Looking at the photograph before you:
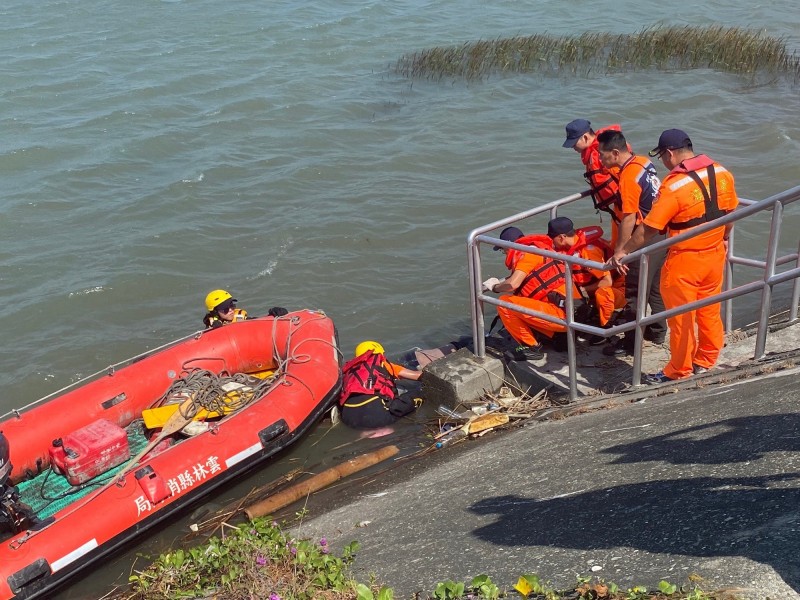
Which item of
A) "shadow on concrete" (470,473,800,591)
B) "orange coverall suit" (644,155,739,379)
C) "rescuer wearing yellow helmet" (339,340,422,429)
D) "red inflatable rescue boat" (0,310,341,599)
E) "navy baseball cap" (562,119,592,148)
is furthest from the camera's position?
"rescuer wearing yellow helmet" (339,340,422,429)

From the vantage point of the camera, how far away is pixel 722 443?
4.46m

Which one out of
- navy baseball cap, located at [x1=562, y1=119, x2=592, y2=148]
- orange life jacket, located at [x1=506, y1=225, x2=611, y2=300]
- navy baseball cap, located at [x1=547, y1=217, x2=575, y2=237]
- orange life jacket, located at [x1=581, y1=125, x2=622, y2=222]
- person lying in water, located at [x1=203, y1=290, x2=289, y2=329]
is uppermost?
navy baseball cap, located at [x1=562, y1=119, x2=592, y2=148]

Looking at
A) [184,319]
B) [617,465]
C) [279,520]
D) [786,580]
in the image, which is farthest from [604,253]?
[184,319]

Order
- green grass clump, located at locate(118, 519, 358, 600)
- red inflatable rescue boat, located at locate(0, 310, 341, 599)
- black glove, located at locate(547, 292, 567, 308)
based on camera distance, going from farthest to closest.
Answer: black glove, located at locate(547, 292, 567, 308)
red inflatable rescue boat, located at locate(0, 310, 341, 599)
green grass clump, located at locate(118, 519, 358, 600)

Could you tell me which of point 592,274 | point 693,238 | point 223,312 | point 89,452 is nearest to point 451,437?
point 592,274

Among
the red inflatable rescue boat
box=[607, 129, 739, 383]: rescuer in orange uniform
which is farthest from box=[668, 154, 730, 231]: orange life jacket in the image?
the red inflatable rescue boat

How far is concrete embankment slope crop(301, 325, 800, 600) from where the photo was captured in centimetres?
362

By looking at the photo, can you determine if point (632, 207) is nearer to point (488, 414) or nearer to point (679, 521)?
point (488, 414)

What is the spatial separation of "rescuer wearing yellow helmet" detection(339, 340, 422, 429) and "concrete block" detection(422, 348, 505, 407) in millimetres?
380

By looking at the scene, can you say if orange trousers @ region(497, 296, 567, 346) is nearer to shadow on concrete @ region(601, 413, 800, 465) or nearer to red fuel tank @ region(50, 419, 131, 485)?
shadow on concrete @ region(601, 413, 800, 465)

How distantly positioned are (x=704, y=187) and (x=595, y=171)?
1349 mm

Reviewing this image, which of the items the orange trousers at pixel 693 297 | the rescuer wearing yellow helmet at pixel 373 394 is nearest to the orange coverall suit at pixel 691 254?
the orange trousers at pixel 693 297

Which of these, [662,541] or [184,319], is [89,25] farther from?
[662,541]

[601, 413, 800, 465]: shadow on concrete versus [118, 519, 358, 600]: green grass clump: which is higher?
[601, 413, 800, 465]: shadow on concrete
